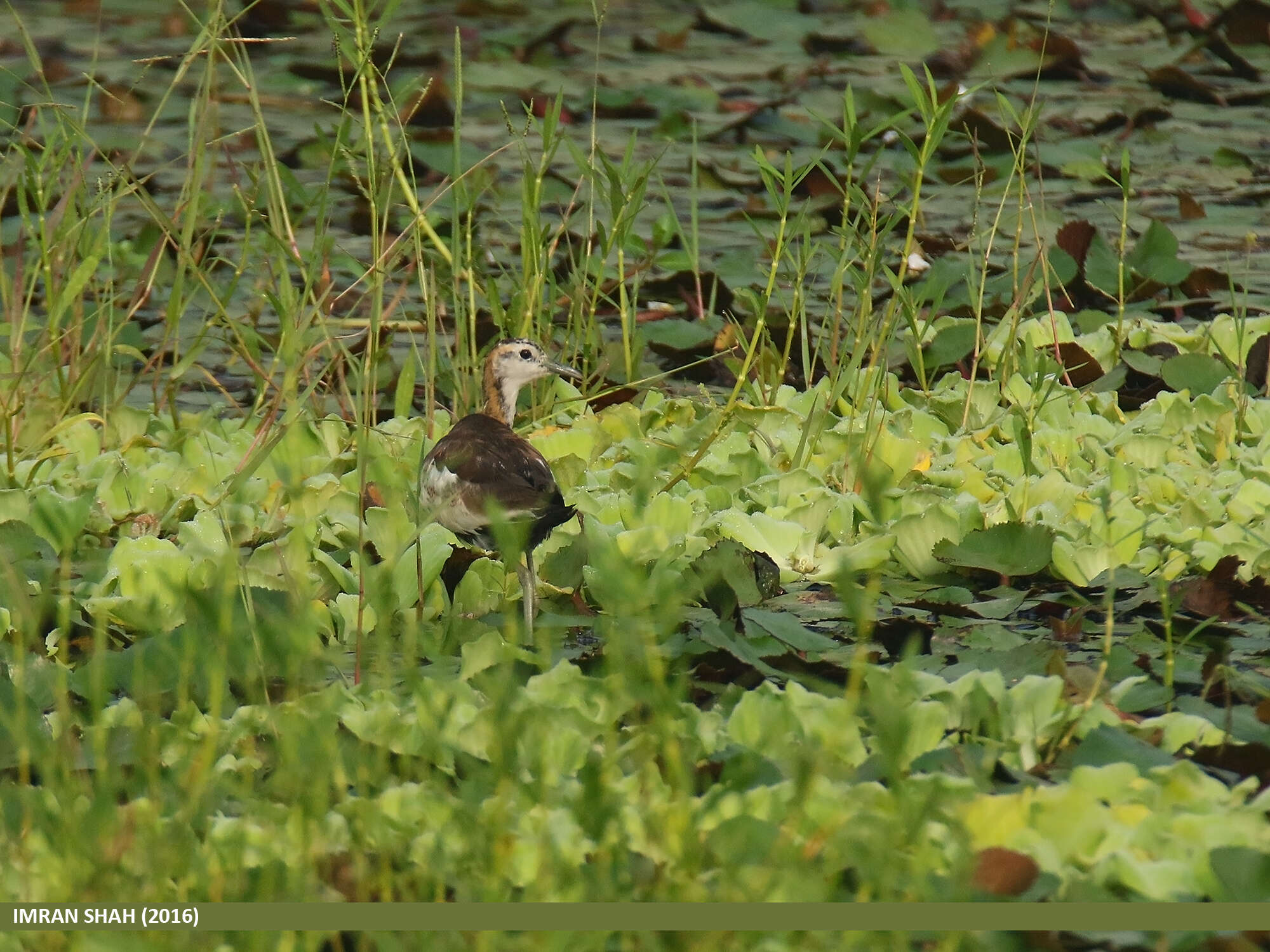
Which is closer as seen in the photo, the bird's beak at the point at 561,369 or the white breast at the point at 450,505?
the white breast at the point at 450,505

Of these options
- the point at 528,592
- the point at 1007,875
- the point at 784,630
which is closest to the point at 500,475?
the point at 528,592

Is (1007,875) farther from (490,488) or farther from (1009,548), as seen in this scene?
(490,488)

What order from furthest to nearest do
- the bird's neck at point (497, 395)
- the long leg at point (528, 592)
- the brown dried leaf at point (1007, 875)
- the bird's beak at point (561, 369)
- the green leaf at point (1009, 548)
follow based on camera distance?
the bird's beak at point (561, 369), the bird's neck at point (497, 395), the green leaf at point (1009, 548), the long leg at point (528, 592), the brown dried leaf at point (1007, 875)

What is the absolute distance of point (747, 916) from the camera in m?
2.05

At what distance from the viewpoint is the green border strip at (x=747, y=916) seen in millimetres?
2039

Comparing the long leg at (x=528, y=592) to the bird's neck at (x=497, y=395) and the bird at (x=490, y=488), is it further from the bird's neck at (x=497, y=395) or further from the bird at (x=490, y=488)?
the bird's neck at (x=497, y=395)

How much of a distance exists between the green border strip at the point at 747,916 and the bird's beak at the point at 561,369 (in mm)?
2562

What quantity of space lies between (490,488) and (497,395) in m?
0.97

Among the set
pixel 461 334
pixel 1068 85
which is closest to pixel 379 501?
pixel 461 334

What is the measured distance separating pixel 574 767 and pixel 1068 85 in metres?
6.81

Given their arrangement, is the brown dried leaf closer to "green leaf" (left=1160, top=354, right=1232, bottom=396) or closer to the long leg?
the long leg

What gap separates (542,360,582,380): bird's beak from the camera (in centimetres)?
457

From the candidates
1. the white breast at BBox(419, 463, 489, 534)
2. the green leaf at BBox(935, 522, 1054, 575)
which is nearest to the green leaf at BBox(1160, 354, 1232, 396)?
the green leaf at BBox(935, 522, 1054, 575)

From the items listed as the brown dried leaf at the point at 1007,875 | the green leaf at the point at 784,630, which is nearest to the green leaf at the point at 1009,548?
the green leaf at the point at 784,630
